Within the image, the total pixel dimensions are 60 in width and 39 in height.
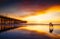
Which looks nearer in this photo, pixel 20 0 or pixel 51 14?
A: pixel 20 0

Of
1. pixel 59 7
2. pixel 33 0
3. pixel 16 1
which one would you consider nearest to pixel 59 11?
pixel 59 7

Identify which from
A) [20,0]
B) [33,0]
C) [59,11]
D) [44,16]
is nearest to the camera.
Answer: [33,0]

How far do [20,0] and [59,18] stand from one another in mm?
2380

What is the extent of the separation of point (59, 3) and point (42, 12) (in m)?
1.68

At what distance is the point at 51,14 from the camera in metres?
9.67

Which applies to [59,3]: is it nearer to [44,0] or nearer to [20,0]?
[44,0]

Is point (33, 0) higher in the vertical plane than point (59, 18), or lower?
higher

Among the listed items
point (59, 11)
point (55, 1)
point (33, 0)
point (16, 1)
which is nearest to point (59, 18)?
point (59, 11)

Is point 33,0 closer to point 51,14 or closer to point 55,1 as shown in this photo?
point 55,1

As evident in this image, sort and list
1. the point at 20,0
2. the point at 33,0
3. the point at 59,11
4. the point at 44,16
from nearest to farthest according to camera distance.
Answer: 1. the point at 33,0
2. the point at 20,0
3. the point at 59,11
4. the point at 44,16

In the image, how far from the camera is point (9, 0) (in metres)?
8.59

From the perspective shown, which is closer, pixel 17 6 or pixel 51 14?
pixel 17 6

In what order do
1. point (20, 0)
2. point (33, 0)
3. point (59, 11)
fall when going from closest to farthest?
point (33, 0), point (20, 0), point (59, 11)

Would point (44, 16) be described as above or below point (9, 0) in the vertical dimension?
below
